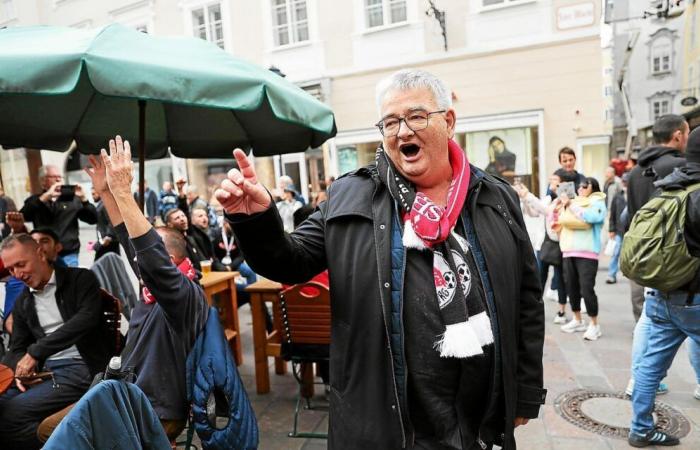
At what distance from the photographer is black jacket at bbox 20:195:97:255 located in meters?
5.83

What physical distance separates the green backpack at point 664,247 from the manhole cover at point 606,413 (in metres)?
1.22

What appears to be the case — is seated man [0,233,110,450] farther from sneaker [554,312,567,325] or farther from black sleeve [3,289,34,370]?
sneaker [554,312,567,325]

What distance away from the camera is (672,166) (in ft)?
11.4

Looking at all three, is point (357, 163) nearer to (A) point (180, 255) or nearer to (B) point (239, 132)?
(B) point (239, 132)

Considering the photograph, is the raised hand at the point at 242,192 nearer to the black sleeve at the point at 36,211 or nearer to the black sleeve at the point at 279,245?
the black sleeve at the point at 279,245

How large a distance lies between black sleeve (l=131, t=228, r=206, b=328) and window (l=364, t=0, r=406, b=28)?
12.2 metres

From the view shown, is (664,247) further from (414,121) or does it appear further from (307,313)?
(307,313)

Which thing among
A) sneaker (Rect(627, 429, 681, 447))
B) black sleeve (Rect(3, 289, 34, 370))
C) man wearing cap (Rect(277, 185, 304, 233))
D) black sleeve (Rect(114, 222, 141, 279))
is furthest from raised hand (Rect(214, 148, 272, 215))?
man wearing cap (Rect(277, 185, 304, 233))

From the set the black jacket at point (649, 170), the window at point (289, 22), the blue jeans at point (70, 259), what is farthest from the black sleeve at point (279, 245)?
the window at point (289, 22)

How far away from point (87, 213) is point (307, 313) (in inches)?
184

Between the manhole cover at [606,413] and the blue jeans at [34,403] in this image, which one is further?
the manhole cover at [606,413]

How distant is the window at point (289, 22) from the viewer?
14258 mm

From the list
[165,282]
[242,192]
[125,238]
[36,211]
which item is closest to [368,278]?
[242,192]

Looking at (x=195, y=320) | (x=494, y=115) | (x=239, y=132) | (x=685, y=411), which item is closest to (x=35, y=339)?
(x=195, y=320)
